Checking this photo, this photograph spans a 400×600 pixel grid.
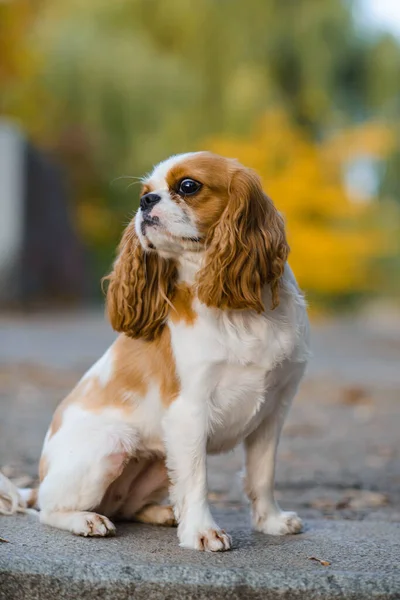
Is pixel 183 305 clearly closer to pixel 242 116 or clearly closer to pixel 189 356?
pixel 189 356

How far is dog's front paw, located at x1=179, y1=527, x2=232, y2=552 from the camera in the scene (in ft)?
9.63

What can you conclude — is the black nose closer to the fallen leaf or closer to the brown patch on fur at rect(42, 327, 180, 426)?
the brown patch on fur at rect(42, 327, 180, 426)

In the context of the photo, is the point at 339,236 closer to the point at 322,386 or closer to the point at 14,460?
the point at 322,386

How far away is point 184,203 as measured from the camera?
303 cm

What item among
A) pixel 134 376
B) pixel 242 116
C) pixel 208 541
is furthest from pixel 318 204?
pixel 208 541

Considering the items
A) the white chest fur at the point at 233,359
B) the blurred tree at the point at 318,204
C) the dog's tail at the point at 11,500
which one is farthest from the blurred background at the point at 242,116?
the white chest fur at the point at 233,359

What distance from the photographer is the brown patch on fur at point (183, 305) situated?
3.14 meters

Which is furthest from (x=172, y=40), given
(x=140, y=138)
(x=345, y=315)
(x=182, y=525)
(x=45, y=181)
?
(x=182, y=525)

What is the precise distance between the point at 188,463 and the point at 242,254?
0.75 meters

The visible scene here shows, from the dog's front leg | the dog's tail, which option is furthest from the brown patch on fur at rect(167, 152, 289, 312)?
the dog's tail

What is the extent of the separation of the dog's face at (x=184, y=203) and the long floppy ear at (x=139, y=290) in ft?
0.59

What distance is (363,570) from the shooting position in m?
2.68

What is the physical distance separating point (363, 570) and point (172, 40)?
2269cm

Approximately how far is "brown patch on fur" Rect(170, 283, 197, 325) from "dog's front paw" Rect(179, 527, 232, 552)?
725 mm
